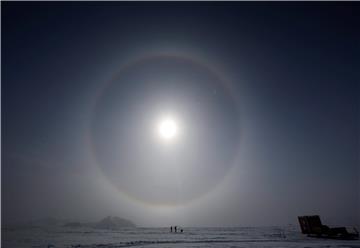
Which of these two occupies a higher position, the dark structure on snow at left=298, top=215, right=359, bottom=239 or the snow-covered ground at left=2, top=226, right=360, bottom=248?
the dark structure on snow at left=298, top=215, right=359, bottom=239

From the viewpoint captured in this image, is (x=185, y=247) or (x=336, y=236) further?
(x=336, y=236)

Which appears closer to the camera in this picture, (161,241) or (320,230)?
(161,241)

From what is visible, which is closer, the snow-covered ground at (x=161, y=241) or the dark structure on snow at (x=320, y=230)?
the snow-covered ground at (x=161, y=241)

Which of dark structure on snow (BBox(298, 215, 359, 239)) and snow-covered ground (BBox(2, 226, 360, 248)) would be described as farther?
dark structure on snow (BBox(298, 215, 359, 239))

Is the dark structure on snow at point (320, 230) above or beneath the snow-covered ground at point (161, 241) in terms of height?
above

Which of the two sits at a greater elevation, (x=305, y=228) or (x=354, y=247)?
(x=305, y=228)

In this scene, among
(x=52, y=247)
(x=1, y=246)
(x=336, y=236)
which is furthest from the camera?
(x=336, y=236)

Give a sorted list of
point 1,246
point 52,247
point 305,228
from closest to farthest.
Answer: point 52,247, point 1,246, point 305,228

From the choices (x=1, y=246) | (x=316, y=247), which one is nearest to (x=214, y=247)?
(x=316, y=247)

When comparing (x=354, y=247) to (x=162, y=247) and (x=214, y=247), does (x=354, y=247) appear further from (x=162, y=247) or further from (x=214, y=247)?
(x=162, y=247)

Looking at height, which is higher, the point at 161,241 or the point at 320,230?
the point at 320,230
